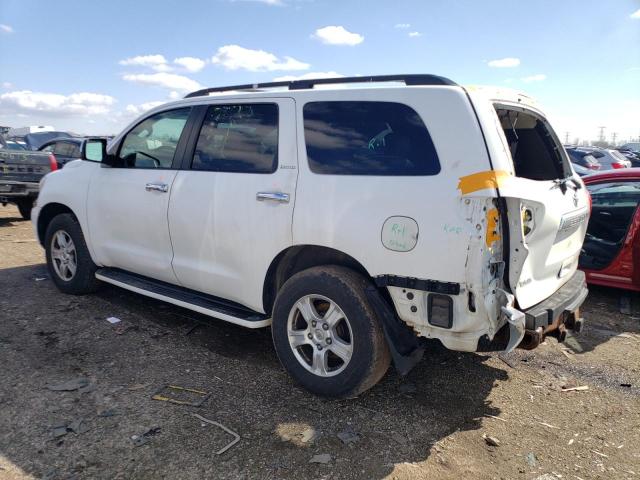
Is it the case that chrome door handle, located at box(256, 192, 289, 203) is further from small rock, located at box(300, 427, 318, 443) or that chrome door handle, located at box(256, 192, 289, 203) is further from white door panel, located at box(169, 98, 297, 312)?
small rock, located at box(300, 427, 318, 443)

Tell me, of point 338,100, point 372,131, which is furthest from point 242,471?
point 338,100

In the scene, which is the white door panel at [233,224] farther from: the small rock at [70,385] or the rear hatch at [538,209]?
the rear hatch at [538,209]

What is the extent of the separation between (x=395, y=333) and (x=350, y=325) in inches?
11.4

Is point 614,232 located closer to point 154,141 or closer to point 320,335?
point 320,335

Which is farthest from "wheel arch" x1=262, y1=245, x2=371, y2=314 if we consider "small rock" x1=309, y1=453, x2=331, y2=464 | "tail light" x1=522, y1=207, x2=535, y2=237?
"small rock" x1=309, y1=453, x2=331, y2=464

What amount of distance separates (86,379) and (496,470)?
9.13ft

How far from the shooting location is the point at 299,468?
2.66 meters

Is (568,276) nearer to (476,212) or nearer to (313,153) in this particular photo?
(476,212)

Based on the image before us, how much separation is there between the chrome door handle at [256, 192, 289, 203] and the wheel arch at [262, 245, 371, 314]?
0.33m

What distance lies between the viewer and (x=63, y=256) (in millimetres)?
5246

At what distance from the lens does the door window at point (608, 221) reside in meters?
5.51

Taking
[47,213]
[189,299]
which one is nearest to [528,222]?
[189,299]

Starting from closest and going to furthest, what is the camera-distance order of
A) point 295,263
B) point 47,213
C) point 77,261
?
point 295,263, point 77,261, point 47,213

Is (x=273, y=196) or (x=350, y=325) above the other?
(x=273, y=196)
